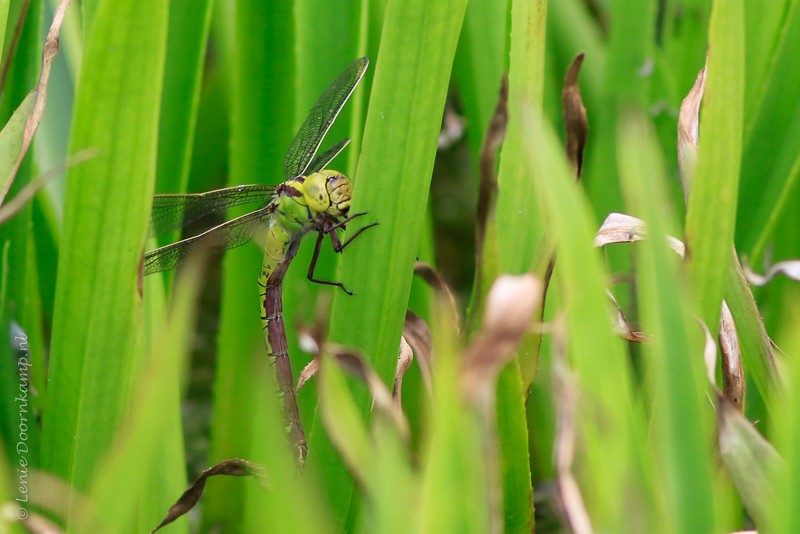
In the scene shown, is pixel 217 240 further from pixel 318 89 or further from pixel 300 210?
pixel 318 89

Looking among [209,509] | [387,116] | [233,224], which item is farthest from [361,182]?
[209,509]

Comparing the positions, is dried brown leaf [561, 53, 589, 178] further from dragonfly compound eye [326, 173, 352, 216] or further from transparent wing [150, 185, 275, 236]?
transparent wing [150, 185, 275, 236]

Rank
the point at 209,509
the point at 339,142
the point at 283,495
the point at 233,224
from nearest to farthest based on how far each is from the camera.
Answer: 1. the point at 283,495
2. the point at 339,142
3. the point at 233,224
4. the point at 209,509

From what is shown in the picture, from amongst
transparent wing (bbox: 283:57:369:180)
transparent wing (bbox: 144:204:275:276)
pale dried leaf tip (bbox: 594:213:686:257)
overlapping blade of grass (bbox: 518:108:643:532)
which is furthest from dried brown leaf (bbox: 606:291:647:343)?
transparent wing (bbox: 144:204:275:276)

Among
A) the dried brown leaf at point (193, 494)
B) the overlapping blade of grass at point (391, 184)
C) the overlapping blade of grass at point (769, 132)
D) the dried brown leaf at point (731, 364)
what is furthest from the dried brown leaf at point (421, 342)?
the overlapping blade of grass at point (769, 132)

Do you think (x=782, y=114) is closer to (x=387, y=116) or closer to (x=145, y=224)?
(x=387, y=116)

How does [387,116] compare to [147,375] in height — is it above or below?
above

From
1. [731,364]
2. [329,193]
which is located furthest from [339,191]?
[731,364]

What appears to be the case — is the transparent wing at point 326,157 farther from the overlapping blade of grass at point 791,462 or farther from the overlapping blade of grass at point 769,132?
the overlapping blade of grass at point 791,462
